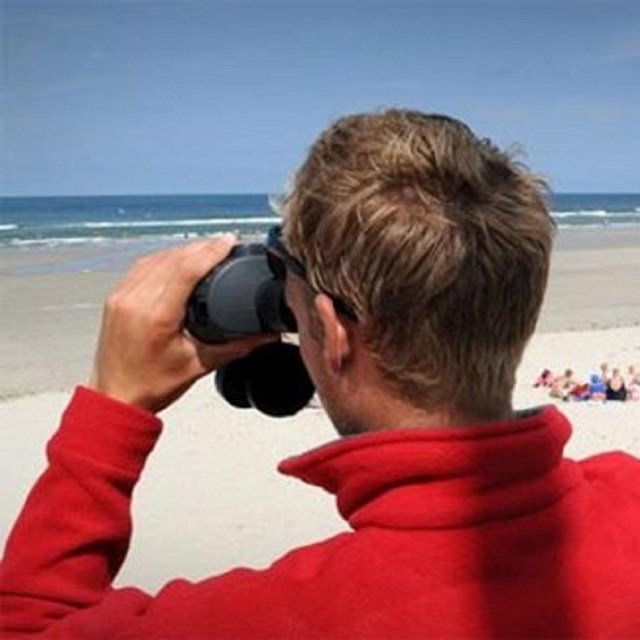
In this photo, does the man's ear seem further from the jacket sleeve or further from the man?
the jacket sleeve

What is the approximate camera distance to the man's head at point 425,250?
1.03 m

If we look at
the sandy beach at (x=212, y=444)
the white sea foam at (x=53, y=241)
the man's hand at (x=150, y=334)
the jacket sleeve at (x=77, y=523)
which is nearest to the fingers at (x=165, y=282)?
the man's hand at (x=150, y=334)

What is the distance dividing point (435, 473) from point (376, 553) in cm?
9

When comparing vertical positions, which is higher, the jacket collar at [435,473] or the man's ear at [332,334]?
the man's ear at [332,334]

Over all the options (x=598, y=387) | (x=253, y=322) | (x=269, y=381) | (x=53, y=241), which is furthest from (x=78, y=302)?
(x=53, y=241)

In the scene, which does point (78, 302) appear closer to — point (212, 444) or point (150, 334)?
point (212, 444)

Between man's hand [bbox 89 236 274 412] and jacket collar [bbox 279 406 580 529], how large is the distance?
16 cm

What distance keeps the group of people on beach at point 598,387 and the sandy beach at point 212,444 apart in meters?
0.16

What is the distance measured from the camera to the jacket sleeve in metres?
1.07

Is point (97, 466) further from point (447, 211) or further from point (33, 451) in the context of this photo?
point (33, 451)

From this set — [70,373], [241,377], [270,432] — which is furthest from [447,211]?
[70,373]

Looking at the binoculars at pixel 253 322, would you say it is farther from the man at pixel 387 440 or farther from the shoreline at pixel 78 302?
the shoreline at pixel 78 302

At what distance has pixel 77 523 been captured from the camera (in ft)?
3.53

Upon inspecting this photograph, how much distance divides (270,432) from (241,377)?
5.85 metres
